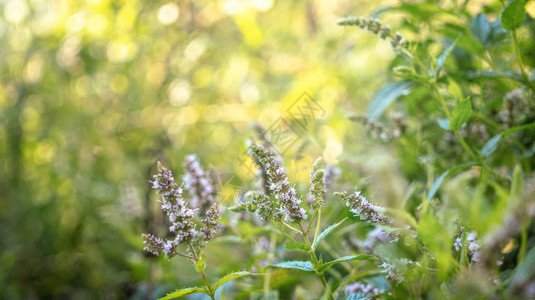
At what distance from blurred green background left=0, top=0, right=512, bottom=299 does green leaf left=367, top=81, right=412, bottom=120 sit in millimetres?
358

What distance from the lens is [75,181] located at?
1.36 m

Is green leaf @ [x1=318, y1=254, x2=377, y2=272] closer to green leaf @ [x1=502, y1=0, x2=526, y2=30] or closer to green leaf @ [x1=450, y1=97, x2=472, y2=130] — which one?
green leaf @ [x1=450, y1=97, x2=472, y2=130]

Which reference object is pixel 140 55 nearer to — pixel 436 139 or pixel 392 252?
pixel 436 139

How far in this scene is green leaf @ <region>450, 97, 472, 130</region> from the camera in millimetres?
444

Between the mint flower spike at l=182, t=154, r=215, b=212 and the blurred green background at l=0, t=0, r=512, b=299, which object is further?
the blurred green background at l=0, t=0, r=512, b=299

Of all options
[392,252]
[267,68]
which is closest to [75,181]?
[267,68]

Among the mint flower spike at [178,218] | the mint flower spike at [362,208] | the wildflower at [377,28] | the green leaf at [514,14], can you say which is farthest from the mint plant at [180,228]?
the green leaf at [514,14]

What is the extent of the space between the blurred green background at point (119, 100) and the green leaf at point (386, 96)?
0.36 m

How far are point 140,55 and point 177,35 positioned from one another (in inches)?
8.9

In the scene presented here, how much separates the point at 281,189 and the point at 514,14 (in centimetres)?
37

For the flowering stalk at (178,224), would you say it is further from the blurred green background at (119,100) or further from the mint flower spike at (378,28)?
the blurred green background at (119,100)

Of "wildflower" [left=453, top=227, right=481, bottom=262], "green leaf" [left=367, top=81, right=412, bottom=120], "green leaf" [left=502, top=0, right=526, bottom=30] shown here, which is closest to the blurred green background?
"green leaf" [left=367, top=81, right=412, bottom=120]

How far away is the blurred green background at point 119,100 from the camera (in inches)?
46.0

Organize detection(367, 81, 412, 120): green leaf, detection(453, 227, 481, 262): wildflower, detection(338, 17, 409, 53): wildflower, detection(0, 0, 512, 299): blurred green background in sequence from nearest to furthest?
1. detection(453, 227, 481, 262): wildflower
2. detection(338, 17, 409, 53): wildflower
3. detection(367, 81, 412, 120): green leaf
4. detection(0, 0, 512, 299): blurred green background
